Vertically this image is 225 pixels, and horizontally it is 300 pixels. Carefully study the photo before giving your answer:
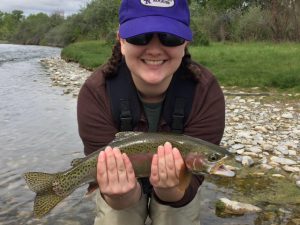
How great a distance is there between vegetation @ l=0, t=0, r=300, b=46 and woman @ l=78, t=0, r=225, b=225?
22.6 metres

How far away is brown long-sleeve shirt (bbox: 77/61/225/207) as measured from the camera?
11.8 ft

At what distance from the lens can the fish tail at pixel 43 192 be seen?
11.0 feet

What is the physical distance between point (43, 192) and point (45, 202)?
7 centimetres

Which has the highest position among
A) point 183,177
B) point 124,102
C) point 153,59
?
point 153,59

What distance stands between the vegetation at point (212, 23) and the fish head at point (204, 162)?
76.3 ft

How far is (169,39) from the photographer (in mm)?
3131

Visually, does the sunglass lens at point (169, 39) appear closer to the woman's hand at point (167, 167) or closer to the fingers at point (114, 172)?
the woman's hand at point (167, 167)

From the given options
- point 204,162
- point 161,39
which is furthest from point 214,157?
point 161,39

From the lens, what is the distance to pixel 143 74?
10.8 feet

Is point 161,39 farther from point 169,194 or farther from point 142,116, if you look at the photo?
point 169,194

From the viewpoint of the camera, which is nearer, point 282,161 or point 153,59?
point 153,59

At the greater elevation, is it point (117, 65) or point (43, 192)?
point (117, 65)

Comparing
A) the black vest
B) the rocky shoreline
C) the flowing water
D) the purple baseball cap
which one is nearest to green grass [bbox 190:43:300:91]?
the rocky shoreline

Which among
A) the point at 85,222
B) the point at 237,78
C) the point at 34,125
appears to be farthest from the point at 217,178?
the point at 237,78
